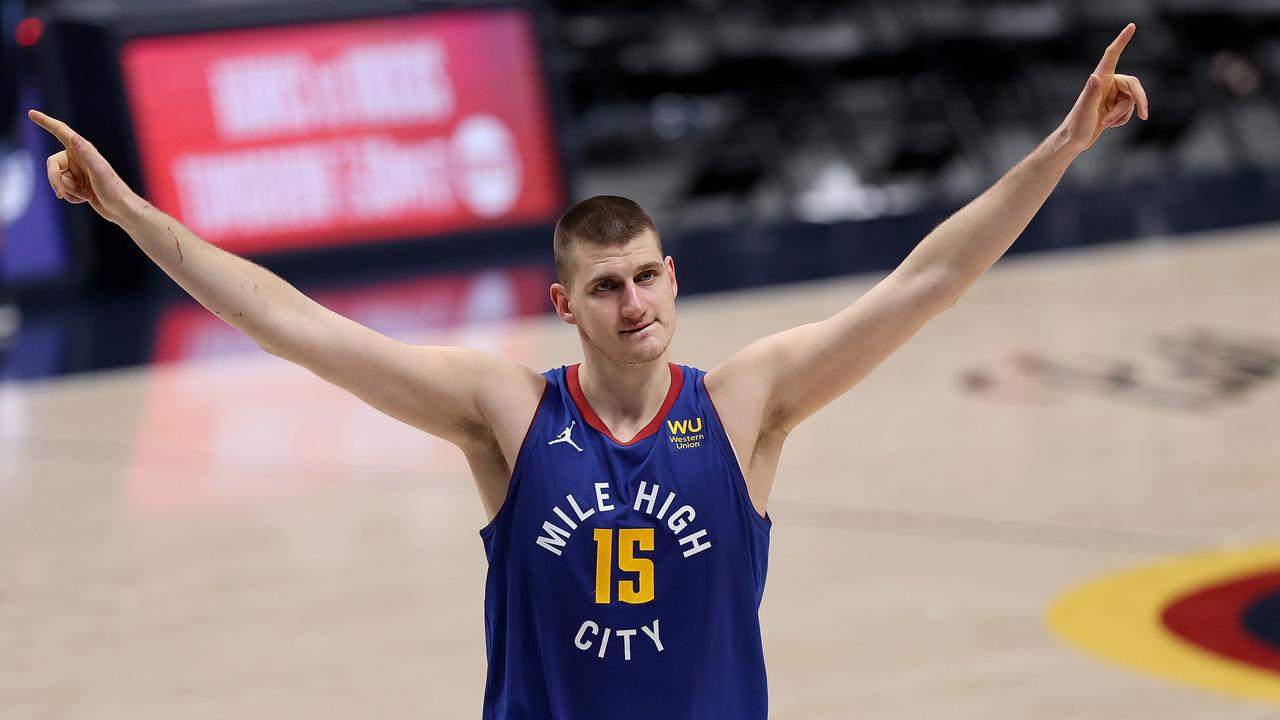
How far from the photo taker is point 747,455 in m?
2.69

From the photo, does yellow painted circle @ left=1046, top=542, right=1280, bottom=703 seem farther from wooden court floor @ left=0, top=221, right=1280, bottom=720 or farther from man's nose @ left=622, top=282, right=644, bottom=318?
man's nose @ left=622, top=282, right=644, bottom=318

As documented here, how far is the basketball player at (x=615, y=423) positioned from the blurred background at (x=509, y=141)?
7.15 m

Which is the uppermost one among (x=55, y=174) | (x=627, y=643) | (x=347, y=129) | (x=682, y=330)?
(x=347, y=129)

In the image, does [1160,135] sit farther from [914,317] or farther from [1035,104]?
[914,317]

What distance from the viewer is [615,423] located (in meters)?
2.65

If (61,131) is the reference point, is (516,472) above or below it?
Answer: below

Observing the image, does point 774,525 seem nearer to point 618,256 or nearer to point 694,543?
point 694,543

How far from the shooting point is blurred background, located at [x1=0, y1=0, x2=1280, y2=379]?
454 inches

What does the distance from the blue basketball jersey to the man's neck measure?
28 millimetres

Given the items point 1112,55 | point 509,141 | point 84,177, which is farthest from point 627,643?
point 509,141

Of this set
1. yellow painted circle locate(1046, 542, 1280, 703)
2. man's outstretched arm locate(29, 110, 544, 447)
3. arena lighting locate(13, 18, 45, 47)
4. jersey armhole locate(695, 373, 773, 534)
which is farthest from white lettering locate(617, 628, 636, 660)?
arena lighting locate(13, 18, 45, 47)

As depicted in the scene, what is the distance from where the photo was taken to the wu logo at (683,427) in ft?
8.57

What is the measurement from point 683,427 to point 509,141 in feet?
33.7

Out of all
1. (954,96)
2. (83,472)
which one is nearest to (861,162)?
(954,96)
